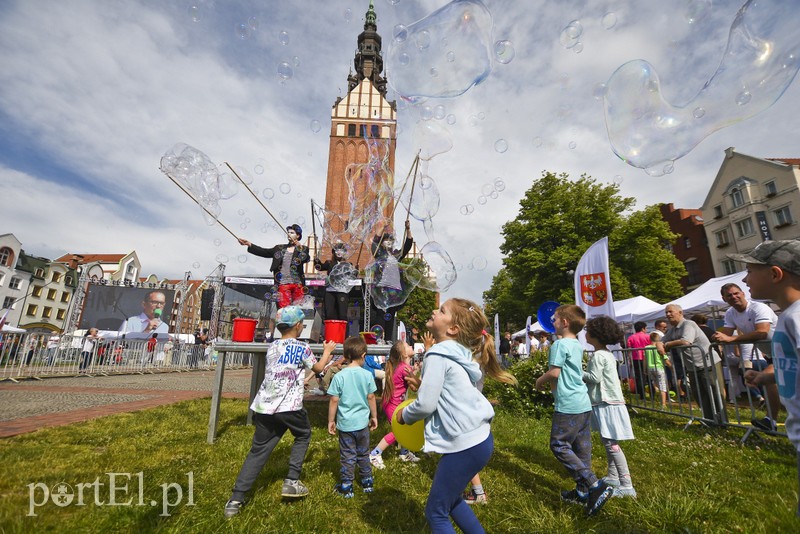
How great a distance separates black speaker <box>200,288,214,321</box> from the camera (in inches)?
901

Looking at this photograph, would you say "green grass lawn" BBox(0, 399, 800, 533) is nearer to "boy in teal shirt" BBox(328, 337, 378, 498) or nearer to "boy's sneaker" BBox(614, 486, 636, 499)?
"boy's sneaker" BBox(614, 486, 636, 499)

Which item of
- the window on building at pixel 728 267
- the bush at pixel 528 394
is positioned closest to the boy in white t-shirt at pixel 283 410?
the bush at pixel 528 394

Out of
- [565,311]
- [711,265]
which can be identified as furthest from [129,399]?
[711,265]

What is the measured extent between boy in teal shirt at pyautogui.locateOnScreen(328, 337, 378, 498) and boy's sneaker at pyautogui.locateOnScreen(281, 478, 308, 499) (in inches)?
15.2

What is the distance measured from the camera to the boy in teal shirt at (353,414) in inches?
134

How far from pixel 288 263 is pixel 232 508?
4.55 metres

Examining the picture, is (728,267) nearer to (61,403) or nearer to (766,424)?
(766,424)

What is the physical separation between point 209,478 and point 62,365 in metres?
16.8

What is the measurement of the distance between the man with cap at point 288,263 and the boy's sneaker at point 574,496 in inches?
207

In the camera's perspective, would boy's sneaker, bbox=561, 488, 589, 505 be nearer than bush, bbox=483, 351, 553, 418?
Yes

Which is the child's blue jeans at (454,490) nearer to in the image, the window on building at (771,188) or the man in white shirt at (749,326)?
the man in white shirt at (749,326)

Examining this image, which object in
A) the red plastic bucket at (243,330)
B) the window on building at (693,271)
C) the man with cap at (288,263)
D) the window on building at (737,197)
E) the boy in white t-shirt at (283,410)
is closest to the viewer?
the boy in white t-shirt at (283,410)

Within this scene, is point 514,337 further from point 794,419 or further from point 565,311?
point 794,419

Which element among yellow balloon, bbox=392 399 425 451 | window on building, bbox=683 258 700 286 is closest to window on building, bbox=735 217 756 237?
window on building, bbox=683 258 700 286
